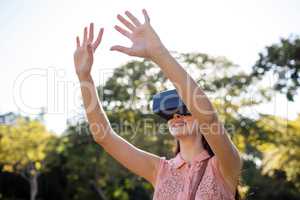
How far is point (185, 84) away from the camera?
189 centimetres

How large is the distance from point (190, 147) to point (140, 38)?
0.67m

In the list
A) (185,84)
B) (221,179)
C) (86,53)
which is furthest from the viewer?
(86,53)

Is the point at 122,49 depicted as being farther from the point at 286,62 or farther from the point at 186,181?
the point at 286,62

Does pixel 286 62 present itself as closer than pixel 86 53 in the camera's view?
No

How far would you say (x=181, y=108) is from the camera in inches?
95.2

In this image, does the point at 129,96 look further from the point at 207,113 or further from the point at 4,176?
the point at 207,113

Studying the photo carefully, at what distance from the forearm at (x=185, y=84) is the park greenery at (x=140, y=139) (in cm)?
1047

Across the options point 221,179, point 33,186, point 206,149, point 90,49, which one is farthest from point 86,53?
point 33,186

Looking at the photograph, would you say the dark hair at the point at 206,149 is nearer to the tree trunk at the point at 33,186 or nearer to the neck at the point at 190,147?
the neck at the point at 190,147

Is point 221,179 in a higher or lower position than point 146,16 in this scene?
lower

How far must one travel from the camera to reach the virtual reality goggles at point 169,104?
2.40 metres

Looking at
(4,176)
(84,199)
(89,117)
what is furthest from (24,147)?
(89,117)

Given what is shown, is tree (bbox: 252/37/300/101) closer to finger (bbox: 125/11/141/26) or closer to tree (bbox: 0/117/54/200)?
finger (bbox: 125/11/141/26)

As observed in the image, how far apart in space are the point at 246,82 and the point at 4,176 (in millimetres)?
17672
